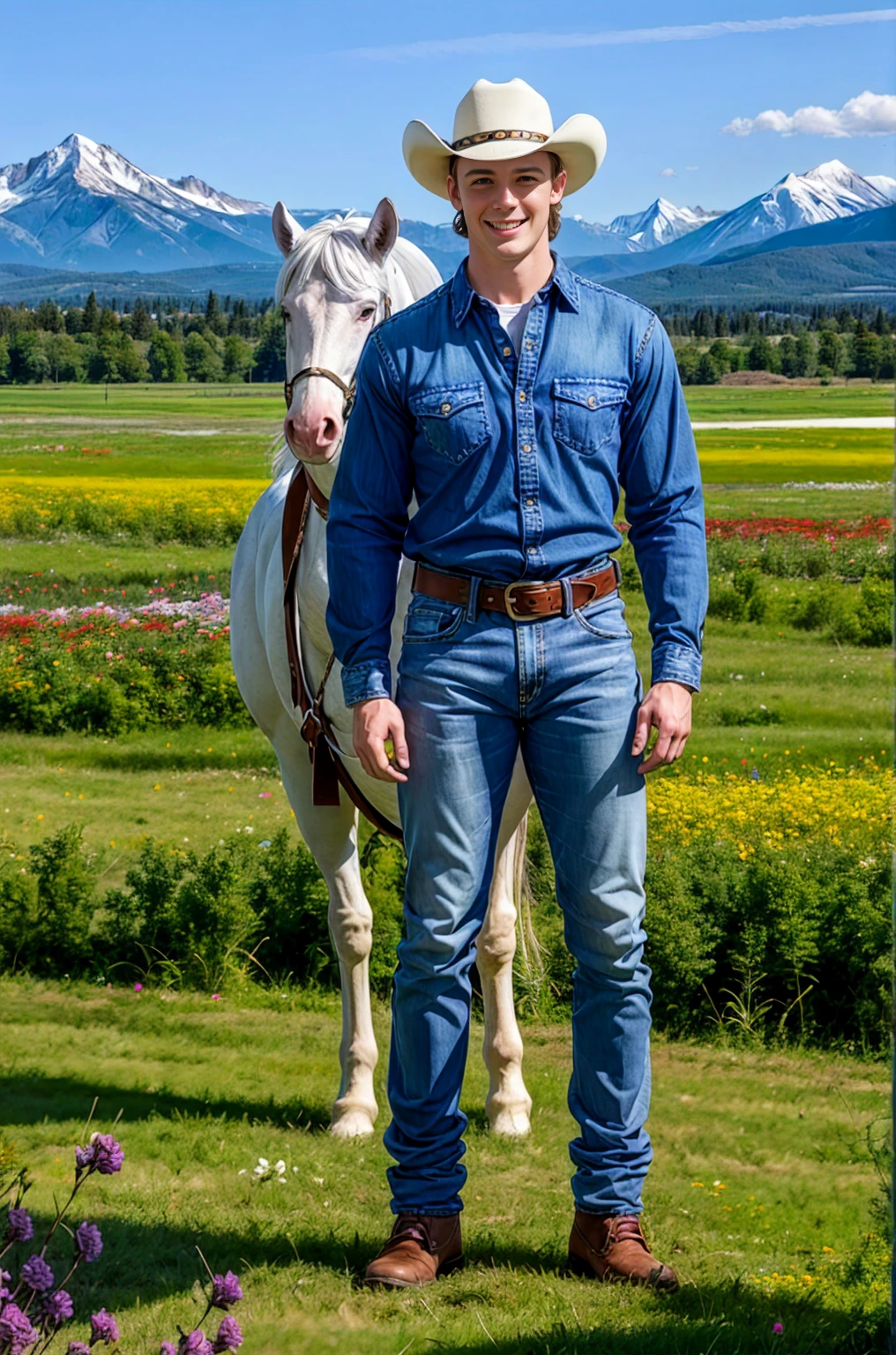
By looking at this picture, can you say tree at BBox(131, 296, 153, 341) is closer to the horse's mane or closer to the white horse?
the white horse

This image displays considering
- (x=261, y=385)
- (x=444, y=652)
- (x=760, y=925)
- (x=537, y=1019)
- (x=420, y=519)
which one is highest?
(x=261, y=385)

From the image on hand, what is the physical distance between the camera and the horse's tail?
15.6 ft

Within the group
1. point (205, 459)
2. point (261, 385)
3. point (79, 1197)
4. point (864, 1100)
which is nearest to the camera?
point (79, 1197)

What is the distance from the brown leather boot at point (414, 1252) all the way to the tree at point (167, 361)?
76.7 meters

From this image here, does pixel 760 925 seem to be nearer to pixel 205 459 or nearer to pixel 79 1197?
pixel 79 1197

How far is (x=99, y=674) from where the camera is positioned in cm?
1228

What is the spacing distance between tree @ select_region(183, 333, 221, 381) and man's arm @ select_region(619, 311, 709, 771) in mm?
76671

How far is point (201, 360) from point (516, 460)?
253 feet

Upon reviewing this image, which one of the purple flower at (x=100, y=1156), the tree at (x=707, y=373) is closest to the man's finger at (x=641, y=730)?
the purple flower at (x=100, y=1156)

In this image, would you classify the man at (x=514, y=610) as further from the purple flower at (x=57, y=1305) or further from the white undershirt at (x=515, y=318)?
the purple flower at (x=57, y=1305)

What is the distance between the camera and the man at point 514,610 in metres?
2.82

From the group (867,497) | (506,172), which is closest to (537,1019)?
(506,172)

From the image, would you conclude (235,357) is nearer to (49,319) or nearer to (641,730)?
(49,319)

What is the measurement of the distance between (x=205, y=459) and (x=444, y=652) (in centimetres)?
3793
